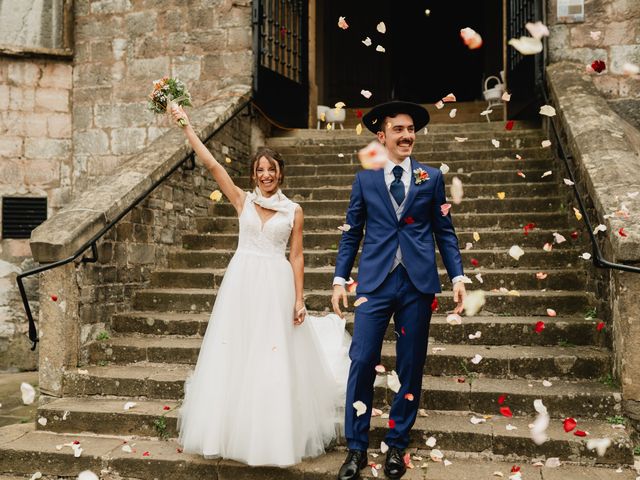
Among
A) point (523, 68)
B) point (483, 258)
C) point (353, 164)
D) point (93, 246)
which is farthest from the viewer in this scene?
point (523, 68)

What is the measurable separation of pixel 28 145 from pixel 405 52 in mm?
9492

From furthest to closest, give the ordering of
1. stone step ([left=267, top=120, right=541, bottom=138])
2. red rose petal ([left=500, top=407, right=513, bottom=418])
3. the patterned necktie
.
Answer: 1. stone step ([left=267, top=120, right=541, bottom=138])
2. red rose petal ([left=500, top=407, right=513, bottom=418])
3. the patterned necktie

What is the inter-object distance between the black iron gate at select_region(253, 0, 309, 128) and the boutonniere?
4760mm

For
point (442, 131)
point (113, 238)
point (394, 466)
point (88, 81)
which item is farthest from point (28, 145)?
point (394, 466)

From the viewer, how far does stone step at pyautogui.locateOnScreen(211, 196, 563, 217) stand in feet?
18.7

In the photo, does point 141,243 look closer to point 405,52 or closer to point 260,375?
point 260,375

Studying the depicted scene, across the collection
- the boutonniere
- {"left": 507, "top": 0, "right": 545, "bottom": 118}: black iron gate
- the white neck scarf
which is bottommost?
the white neck scarf

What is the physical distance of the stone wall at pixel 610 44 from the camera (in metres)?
6.77

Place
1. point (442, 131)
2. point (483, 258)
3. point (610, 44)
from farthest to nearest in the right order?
point (442, 131)
point (610, 44)
point (483, 258)

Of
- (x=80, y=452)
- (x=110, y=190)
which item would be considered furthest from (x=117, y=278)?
(x=80, y=452)

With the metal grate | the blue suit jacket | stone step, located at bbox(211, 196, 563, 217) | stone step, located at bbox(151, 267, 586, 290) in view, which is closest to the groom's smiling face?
the blue suit jacket

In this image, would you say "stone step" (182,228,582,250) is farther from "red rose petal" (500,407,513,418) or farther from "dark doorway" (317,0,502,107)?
"dark doorway" (317,0,502,107)

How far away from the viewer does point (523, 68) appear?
725 centimetres

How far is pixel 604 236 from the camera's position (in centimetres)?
374
